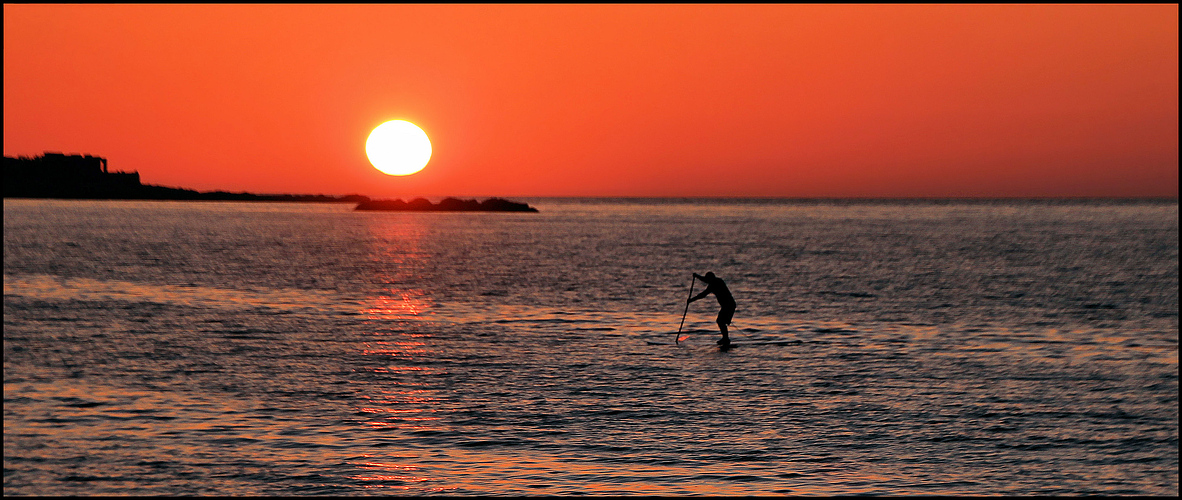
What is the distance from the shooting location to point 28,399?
1636 centimetres

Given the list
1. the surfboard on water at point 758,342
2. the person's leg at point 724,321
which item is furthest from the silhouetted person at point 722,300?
the surfboard on water at point 758,342

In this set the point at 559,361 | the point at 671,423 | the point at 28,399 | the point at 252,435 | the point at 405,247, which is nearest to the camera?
the point at 252,435

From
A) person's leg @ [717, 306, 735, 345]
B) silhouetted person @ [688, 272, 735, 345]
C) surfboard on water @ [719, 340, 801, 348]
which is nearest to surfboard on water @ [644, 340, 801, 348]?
surfboard on water @ [719, 340, 801, 348]

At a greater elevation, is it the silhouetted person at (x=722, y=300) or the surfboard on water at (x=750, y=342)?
the silhouetted person at (x=722, y=300)

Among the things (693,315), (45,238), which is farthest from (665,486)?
(45,238)

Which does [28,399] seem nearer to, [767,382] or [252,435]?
[252,435]

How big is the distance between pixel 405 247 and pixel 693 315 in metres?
55.6

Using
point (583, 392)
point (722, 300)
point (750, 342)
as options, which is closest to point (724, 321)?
point (722, 300)

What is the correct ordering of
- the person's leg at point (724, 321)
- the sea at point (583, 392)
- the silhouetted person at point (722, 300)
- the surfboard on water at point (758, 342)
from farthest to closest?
the surfboard on water at point (758, 342), the silhouetted person at point (722, 300), the person's leg at point (724, 321), the sea at point (583, 392)

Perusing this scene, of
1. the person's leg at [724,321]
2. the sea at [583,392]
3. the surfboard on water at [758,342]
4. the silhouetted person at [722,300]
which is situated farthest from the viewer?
the surfboard on water at [758,342]

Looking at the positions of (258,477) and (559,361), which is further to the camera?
(559,361)

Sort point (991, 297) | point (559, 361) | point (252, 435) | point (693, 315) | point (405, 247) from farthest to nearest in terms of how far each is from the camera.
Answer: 1. point (405, 247)
2. point (991, 297)
3. point (693, 315)
4. point (559, 361)
5. point (252, 435)

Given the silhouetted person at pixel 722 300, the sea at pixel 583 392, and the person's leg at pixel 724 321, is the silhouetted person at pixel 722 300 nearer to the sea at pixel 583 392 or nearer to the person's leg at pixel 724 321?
the person's leg at pixel 724 321

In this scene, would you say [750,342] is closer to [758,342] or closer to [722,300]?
[758,342]
